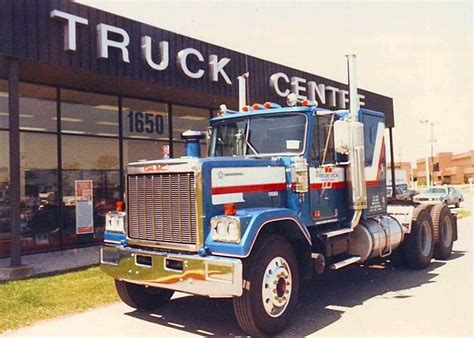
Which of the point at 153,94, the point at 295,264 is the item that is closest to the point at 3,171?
the point at 153,94

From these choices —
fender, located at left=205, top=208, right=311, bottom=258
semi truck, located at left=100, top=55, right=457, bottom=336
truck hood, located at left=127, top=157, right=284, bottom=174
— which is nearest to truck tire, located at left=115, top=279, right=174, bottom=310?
semi truck, located at left=100, top=55, right=457, bottom=336

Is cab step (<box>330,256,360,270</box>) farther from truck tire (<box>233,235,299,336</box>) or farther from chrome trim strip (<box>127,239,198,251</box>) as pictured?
chrome trim strip (<box>127,239,198,251</box>)

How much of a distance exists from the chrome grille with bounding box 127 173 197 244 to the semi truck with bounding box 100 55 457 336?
0.5 inches

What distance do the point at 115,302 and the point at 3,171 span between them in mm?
5918

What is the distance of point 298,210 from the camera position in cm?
610

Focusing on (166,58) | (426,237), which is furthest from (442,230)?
(166,58)

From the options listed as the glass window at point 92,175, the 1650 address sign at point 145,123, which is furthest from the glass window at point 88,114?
the 1650 address sign at point 145,123

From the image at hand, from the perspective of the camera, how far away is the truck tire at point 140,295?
6.17 meters

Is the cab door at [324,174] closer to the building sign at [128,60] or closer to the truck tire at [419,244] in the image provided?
the truck tire at [419,244]

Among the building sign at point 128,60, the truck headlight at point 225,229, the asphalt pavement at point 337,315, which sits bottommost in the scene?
the asphalt pavement at point 337,315

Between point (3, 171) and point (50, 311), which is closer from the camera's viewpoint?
point (50, 311)

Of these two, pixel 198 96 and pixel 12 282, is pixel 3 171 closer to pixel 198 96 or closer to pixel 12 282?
pixel 12 282

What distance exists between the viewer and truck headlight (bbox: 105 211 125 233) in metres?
6.04

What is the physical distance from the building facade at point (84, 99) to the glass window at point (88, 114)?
0.03 m
